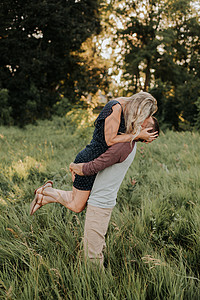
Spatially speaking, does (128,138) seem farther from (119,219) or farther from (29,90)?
(29,90)

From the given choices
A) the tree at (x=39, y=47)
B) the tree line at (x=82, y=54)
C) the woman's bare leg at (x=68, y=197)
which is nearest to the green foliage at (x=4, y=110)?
the tree line at (x=82, y=54)

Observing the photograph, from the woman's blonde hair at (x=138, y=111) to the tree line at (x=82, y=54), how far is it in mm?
9213

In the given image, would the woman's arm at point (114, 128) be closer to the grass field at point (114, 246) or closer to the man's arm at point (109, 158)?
the man's arm at point (109, 158)

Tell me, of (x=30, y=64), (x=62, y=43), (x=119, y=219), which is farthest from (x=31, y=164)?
(x=62, y=43)

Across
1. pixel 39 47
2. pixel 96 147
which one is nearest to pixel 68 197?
pixel 96 147

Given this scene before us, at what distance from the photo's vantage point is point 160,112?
42.5 feet

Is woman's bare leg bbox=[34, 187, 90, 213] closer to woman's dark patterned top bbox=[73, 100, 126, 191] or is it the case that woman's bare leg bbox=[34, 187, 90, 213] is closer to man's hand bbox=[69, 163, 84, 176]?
woman's dark patterned top bbox=[73, 100, 126, 191]

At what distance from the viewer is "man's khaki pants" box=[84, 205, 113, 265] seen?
1.84 meters

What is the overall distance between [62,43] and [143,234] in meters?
15.0

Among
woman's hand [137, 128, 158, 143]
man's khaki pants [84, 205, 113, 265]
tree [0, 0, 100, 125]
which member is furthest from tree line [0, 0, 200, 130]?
man's khaki pants [84, 205, 113, 265]

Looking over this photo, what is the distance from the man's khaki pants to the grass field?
83 millimetres

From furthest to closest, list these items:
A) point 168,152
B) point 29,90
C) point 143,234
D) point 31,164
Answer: point 29,90
point 168,152
point 31,164
point 143,234

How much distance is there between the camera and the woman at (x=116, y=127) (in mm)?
1742

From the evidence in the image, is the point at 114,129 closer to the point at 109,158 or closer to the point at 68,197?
the point at 109,158
